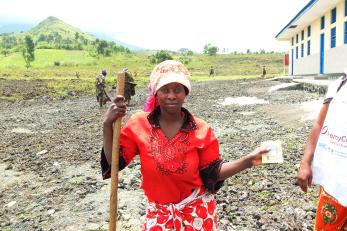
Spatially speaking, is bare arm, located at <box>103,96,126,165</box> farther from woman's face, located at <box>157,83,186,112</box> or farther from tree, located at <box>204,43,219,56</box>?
tree, located at <box>204,43,219,56</box>

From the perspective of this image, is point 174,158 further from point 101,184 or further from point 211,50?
point 211,50

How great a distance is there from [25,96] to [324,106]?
26.3 meters

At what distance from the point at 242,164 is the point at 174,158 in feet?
1.51

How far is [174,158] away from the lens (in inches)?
100

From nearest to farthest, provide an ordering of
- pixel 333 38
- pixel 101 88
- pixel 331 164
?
1. pixel 331 164
2. pixel 101 88
3. pixel 333 38

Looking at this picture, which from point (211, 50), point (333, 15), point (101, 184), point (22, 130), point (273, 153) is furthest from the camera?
point (211, 50)

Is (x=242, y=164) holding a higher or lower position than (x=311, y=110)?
lower

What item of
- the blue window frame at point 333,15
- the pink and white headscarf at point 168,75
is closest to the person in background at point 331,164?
the pink and white headscarf at point 168,75

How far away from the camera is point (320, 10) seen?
23.2 meters

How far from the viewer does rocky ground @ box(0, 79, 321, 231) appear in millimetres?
5152

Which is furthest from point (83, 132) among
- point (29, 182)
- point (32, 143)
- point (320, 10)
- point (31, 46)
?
point (31, 46)

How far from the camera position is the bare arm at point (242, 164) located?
8.21 feet

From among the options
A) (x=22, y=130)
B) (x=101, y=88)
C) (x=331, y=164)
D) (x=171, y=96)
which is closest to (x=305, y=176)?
(x=331, y=164)

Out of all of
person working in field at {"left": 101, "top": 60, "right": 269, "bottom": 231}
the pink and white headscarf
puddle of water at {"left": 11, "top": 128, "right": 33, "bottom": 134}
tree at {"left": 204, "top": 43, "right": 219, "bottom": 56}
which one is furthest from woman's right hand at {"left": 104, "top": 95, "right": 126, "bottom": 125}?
tree at {"left": 204, "top": 43, "right": 219, "bottom": 56}
